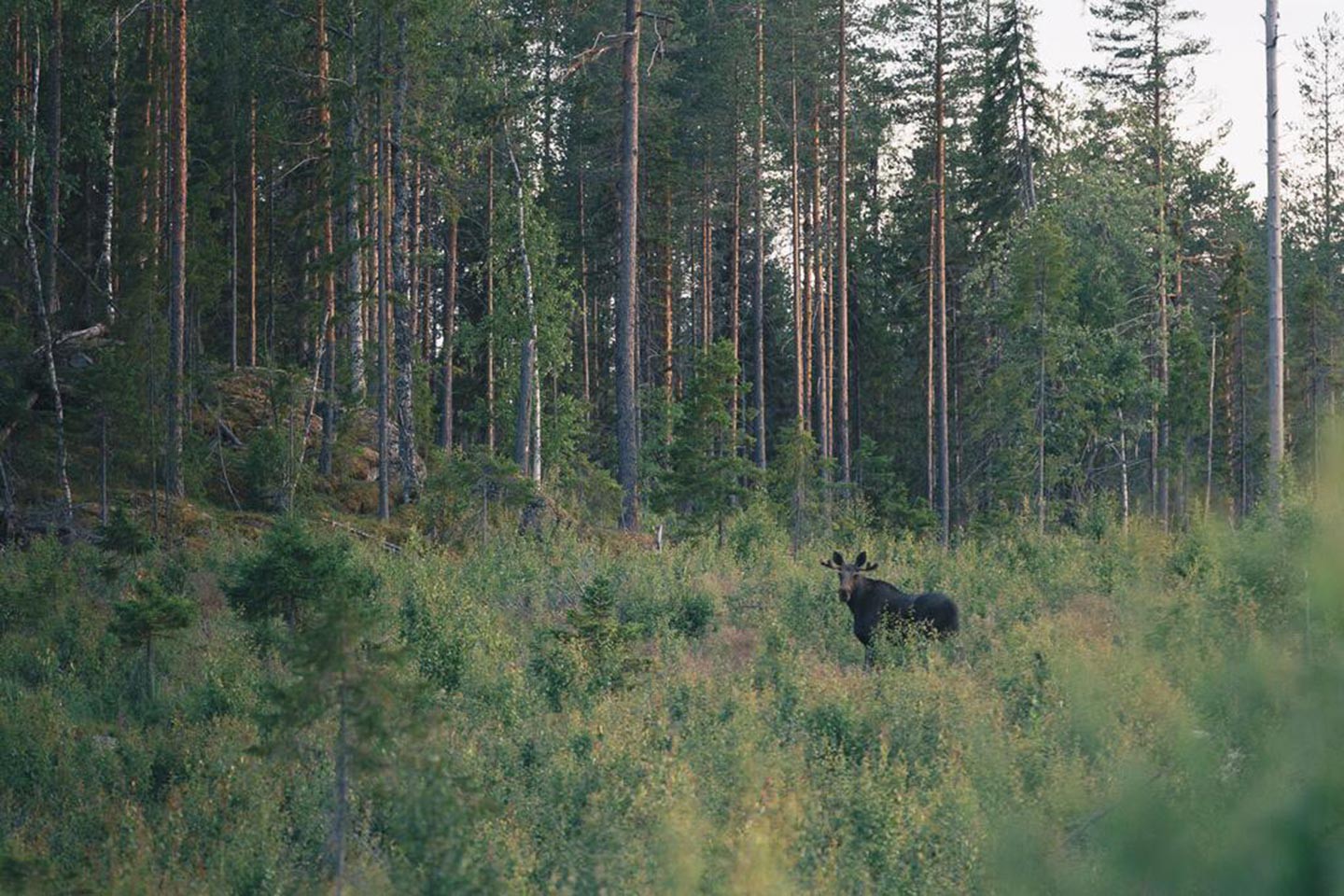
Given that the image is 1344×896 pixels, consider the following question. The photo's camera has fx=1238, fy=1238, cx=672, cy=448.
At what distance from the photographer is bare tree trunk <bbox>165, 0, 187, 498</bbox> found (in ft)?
68.7

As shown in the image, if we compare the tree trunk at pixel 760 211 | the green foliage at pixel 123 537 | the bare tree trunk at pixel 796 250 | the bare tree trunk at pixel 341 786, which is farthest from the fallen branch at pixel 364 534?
the bare tree trunk at pixel 796 250

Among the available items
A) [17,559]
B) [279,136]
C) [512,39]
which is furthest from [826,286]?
[17,559]

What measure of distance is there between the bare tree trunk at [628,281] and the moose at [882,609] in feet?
30.1

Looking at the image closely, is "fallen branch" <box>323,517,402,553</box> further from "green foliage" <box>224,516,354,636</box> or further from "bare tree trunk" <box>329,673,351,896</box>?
"bare tree trunk" <box>329,673,351,896</box>

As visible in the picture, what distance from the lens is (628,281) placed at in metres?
23.7

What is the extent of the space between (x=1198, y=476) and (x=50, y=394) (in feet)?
140

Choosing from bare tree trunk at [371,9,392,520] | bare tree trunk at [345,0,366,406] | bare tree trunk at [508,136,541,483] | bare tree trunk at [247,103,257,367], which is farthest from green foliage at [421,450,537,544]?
bare tree trunk at [247,103,257,367]

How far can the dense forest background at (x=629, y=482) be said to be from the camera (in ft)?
18.9

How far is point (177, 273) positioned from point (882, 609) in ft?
A: 48.3

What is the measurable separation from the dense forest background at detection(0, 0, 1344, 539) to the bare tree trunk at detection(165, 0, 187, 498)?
78 millimetres

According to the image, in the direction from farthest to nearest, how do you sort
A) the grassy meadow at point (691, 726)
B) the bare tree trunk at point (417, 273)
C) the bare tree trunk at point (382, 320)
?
the bare tree trunk at point (417, 273) < the bare tree trunk at point (382, 320) < the grassy meadow at point (691, 726)

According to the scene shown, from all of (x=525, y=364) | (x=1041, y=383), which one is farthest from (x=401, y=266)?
(x=1041, y=383)

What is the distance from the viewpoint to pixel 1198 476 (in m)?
49.8

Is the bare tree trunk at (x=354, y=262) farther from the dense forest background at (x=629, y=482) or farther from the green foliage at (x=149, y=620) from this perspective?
the green foliage at (x=149, y=620)
